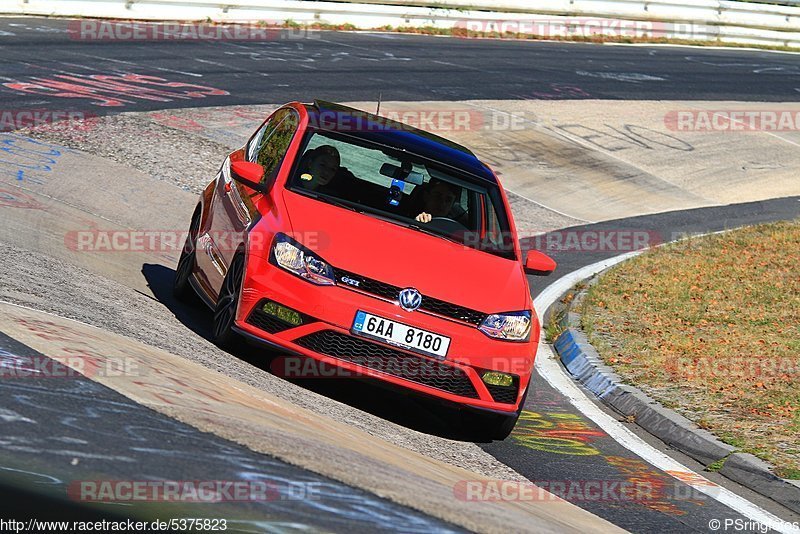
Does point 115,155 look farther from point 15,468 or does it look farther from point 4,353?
point 15,468

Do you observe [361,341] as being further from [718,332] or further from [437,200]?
[718,332]

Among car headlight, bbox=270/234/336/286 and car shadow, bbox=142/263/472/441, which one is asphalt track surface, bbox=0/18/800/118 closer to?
car shadow, bbox=142/263/472/441

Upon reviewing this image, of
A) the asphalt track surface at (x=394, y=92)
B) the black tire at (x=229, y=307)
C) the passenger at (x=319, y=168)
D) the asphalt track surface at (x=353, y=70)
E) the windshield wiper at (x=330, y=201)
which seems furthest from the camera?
the asphalt track surface at (x=353, y=70)

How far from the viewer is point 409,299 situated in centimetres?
750

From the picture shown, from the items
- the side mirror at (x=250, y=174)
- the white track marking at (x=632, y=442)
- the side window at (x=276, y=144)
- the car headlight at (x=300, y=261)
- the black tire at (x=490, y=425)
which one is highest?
the side window at (x=276, y=144)

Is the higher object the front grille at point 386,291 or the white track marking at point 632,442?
the front grille at point 386,291

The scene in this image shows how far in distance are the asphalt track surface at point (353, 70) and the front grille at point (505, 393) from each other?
9761 mm

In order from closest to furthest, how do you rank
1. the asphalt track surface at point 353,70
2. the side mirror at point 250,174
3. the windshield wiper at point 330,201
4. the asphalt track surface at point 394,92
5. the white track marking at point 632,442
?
the asphalt track surface at point 394,92 → the white track marking at point 632,442 → the windshield wiper at point 330,201 → the side mirror at point 250,174 → the asphalt track surface at point 353,70

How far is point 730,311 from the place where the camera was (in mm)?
11984

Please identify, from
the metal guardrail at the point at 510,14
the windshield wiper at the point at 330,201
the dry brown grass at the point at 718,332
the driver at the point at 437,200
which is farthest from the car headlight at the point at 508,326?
the metal guardrail at the point at 510,14

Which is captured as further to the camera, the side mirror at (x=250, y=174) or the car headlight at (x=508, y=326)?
the side mirror at (x=250, y=174)

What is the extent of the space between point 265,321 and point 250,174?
1280mm

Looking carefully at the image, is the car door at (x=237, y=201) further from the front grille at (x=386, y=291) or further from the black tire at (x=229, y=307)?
the front grille at (x=386, y=291)

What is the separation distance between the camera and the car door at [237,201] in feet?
27.6
